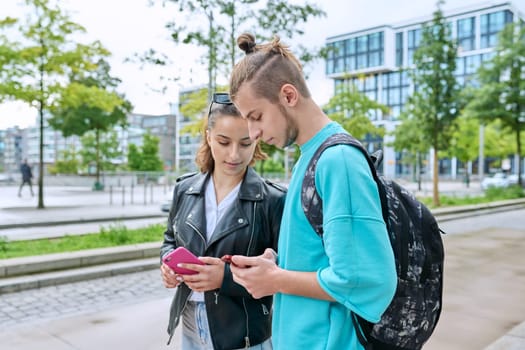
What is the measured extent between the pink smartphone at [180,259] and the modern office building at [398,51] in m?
70.6

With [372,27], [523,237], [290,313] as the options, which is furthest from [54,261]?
[372,27]

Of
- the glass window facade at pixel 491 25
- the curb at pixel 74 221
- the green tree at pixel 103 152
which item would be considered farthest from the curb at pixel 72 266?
the glass window facade at pixel 491 25

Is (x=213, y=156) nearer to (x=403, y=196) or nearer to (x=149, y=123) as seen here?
(x=403, y=196)

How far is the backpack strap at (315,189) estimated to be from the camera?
1.28 metres

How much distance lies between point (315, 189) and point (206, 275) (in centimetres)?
66

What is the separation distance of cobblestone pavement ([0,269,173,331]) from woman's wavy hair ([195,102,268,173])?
359 cm

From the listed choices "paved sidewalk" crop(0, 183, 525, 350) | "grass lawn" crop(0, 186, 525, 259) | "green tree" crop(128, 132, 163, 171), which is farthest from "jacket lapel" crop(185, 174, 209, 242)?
"green tree" crop(128, 132, 163, 171)

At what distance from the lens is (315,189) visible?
1.29 meters

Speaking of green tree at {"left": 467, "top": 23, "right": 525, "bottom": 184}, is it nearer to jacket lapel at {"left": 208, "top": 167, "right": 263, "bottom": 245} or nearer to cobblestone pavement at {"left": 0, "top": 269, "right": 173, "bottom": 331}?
cobblestone pavement at {"left": 0, "top": 269, "right": 173, "bottom": 331}

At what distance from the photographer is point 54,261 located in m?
6.86

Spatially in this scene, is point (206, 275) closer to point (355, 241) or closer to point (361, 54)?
point (355, 241)

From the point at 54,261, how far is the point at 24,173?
70.5 feet

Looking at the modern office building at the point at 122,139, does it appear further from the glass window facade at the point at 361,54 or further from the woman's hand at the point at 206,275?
the woman's hand at the point at 206,275

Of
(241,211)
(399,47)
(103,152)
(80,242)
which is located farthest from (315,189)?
(399,47)
